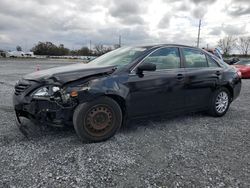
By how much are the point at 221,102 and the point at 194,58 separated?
3.90 feet

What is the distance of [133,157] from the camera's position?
10.8 feet

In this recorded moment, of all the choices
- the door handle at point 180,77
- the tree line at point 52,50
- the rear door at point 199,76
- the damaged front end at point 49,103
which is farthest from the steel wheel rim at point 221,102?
the tree line at point 52,50

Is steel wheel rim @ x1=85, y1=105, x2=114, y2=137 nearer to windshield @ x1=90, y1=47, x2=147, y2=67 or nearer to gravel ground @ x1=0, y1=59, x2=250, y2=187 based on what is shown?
gravel ground @ x1=0, y1=59, x2=250, y2=187

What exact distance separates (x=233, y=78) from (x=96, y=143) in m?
3.60

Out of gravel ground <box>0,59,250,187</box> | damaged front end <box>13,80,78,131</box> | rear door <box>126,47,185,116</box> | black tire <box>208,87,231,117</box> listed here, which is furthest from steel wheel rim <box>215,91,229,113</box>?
damaged front end <box>13,80,78,131</box>

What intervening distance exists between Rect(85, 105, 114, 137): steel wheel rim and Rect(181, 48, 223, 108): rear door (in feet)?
5.60

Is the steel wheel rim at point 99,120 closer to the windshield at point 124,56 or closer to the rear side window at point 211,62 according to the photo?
the windshield at point 124,56

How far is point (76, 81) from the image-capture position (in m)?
3.57

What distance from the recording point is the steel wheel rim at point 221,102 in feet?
17.6

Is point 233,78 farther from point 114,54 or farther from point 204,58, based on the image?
point 114,54

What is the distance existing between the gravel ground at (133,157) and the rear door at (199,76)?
0.58 m

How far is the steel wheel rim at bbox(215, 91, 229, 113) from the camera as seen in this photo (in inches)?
211

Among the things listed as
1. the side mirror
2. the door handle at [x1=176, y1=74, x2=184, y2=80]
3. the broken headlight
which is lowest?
the broken headlight

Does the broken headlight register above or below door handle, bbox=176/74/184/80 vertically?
below
